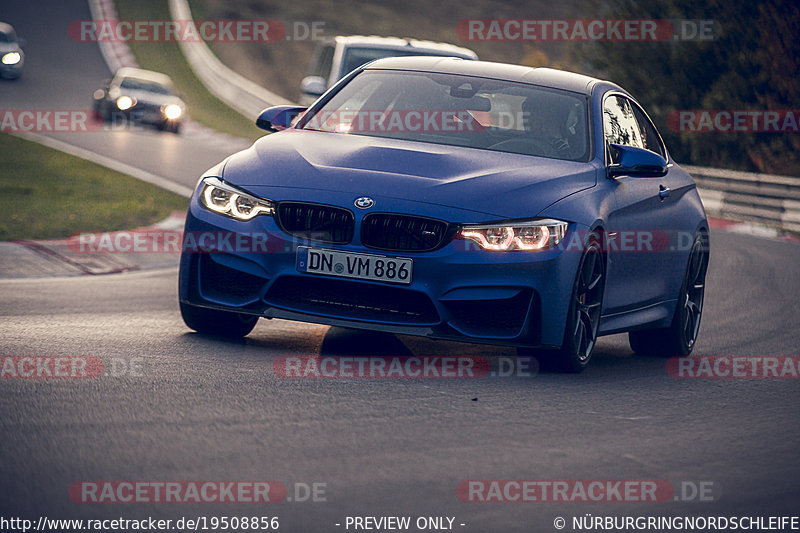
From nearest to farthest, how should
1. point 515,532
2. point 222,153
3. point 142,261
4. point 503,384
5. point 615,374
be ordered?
point 515,532, point 503,384, point 615,374, point 142,261, point 222,153

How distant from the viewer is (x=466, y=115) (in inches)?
303

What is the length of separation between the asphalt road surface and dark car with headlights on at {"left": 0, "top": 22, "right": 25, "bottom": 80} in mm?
31327

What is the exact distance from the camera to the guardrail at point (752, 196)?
24009mm

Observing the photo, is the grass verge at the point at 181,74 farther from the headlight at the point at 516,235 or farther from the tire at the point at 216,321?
the headlight at the point at 516,235

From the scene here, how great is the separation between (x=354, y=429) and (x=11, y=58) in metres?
35.5

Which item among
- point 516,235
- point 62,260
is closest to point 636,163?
point 516,235

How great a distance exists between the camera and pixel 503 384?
6496 millimetres

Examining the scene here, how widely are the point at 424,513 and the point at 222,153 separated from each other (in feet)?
75.1

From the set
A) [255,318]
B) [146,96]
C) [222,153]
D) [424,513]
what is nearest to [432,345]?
[255,318]

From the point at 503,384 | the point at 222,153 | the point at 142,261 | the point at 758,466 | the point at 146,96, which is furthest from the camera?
the point at 146,96

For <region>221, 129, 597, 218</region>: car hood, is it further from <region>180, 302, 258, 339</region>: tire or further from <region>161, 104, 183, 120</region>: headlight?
<region>161, 104, 183, 120</region>: headlight

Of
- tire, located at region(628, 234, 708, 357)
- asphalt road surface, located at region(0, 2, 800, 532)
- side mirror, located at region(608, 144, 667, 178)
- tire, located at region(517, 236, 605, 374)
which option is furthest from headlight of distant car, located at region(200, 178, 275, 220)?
tire, located at region(628, 234, 708, 357)

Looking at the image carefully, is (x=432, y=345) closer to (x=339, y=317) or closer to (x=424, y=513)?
(x=339, y=317)

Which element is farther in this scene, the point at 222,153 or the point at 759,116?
the point at 759,116
